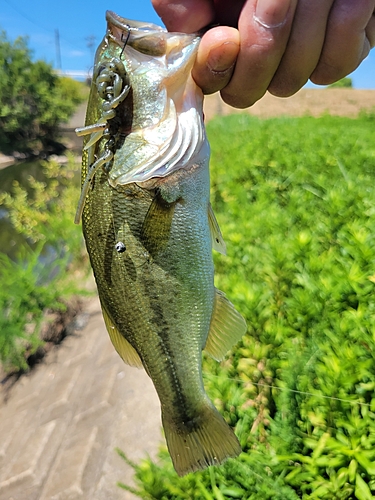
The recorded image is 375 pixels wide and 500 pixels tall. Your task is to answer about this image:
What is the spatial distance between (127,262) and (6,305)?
426 centimetres

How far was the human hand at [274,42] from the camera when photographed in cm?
138

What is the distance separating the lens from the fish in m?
1.50

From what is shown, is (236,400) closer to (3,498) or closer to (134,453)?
(134,453)

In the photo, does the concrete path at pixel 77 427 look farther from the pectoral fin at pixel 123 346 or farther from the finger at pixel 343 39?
the finger at pixel 343 39

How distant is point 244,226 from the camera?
3850 millimetres

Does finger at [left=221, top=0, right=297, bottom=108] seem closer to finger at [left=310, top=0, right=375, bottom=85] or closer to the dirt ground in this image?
finger at [left=310, top=0, right=375, bottom=85]

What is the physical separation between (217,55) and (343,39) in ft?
1.50

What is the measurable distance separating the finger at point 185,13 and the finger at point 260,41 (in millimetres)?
268

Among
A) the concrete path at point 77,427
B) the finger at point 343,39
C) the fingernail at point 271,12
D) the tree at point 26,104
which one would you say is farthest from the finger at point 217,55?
the tree at point 26,104

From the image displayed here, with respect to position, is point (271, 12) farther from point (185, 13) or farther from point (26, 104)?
point (26, 104)

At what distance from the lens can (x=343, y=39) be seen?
4.74 ft

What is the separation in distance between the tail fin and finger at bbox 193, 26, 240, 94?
4.29ft

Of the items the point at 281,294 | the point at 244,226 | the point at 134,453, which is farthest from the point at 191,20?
the point at 134,453

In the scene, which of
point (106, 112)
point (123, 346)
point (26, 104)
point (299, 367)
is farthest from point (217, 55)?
point (26, 104)
